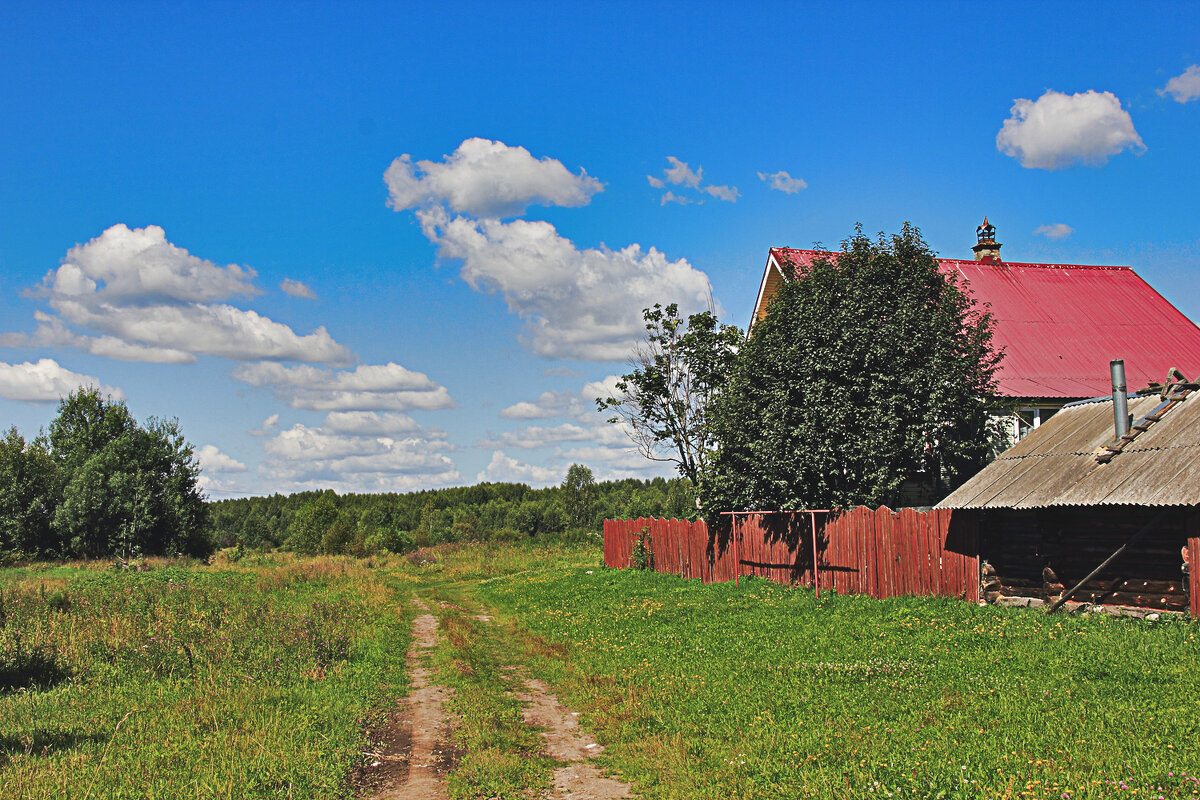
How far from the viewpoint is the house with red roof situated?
2397 cm

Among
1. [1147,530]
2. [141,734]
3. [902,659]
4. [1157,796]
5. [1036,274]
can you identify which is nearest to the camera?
[1157,796]

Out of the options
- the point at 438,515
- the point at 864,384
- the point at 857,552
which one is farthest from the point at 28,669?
the point at 438,515

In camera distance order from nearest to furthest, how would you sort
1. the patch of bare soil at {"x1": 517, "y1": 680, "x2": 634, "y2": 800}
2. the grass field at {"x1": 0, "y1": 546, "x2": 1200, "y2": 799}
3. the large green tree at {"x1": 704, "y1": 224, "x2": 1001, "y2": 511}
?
the grass field at {"x1": 0, "y1": 546, "x2": 1200, "y2": 799}
the patch of bare soil at {"x1": 517, "y1": 680, "x2": 634, "y2": 800}
the large green tree at {"x1": 704, "y1": 224, "x2": 1001, "y2": 511}

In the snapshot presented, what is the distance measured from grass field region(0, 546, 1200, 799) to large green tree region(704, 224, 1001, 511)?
3403 millimetres

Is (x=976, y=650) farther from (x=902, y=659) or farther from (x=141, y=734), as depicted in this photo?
(x=141, y=734)

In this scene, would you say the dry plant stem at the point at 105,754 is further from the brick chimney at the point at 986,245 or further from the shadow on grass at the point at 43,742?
the brick chimney at the point at 986,245

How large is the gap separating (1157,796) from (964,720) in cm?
204

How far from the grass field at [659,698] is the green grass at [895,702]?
3 centimetres

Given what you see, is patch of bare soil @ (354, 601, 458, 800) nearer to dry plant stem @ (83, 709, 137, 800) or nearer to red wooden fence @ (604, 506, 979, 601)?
dry plant stem @ (83, 709, 137, 800)

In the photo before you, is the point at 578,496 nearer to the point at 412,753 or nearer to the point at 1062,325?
the point at 1062,325

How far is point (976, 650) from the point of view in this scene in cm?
1010

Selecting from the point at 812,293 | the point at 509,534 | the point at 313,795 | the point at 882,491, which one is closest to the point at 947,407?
the point at 882,491

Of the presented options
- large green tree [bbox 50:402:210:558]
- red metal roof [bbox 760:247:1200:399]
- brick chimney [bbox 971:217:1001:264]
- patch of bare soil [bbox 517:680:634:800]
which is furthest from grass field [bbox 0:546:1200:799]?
large green tree [bbox 50:402:210:558]

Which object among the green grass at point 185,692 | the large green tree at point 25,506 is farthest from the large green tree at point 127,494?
the green grass at point 185,692
